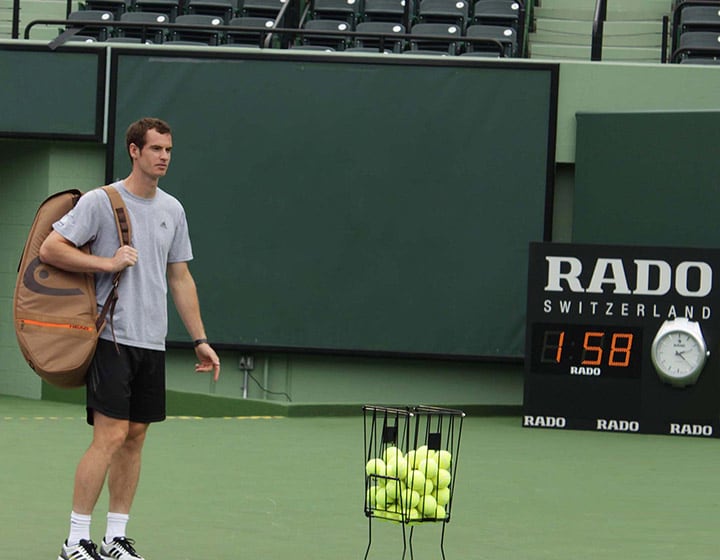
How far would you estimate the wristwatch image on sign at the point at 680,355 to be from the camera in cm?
1270

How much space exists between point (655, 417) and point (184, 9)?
330 inches

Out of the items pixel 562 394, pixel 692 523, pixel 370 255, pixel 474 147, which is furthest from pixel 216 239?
pixel 692 523

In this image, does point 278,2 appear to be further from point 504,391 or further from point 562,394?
point 562,394

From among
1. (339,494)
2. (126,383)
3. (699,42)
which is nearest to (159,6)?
(699,42)

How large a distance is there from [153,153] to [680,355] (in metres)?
7.45

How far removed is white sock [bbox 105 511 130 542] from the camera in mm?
6336

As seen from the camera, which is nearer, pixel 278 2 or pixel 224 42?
pixel 224 42

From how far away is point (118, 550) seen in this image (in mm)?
6281

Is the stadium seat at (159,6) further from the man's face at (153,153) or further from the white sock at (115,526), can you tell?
the white sock at (115,526)

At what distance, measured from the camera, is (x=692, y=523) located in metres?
8.10

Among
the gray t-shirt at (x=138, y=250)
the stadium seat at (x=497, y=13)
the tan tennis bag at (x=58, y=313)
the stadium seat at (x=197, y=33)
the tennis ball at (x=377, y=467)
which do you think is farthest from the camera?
the stadium seat at (x=497, y=13)

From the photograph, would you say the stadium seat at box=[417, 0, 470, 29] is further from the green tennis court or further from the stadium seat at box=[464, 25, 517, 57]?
the green tennis court

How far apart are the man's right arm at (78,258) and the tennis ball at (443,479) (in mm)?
1535

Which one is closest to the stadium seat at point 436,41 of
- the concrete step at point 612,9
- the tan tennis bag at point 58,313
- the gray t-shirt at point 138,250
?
the concrete step at point 612,9
